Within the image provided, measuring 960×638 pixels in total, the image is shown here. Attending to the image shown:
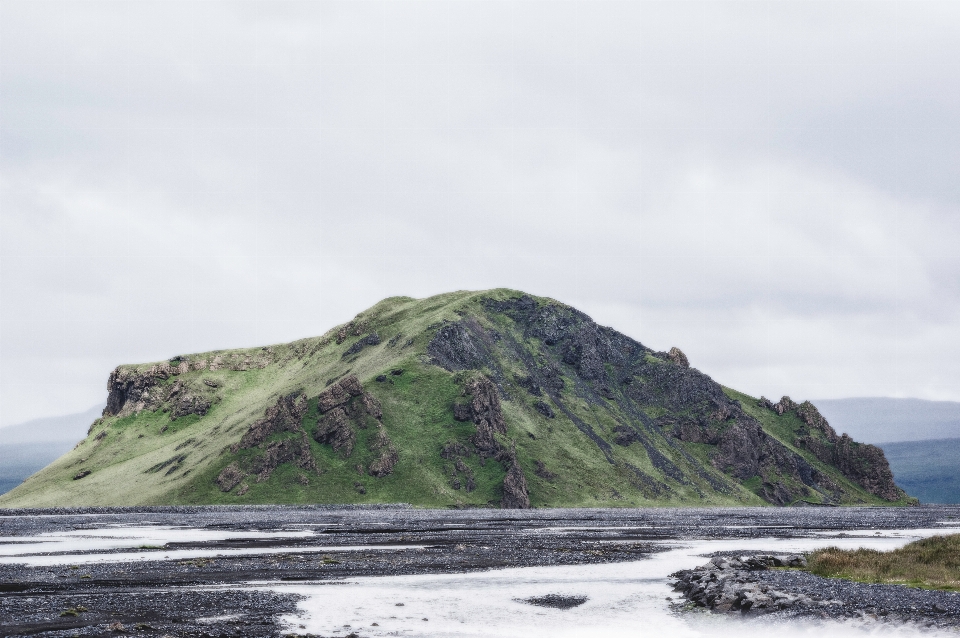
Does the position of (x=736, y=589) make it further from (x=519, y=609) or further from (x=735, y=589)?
(x=519, y=609)

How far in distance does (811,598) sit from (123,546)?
246ft

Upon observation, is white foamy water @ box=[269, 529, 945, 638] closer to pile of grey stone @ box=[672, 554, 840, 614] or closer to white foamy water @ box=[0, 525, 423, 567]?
pile of grey stone @ box=[672, 554, 840, 614]

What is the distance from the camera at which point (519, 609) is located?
5122cm

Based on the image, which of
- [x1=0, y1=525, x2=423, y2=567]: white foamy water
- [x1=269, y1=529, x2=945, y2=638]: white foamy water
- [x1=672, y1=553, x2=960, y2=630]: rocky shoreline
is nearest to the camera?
[x1=672, y1=553, x2=960, y2=630]: rocky shoreline

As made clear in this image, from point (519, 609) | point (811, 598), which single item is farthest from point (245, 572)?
point (811, 598)

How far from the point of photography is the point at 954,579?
53.6 metres

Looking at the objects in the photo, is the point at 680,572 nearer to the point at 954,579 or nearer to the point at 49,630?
the point at 954,579

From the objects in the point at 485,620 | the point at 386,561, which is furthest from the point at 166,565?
the point at 485,620

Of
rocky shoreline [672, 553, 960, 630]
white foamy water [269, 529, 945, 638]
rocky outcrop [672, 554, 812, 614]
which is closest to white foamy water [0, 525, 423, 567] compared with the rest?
white foamy water [269, 529, 945, 638]

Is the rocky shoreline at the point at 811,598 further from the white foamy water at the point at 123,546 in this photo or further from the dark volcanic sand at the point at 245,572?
the white foamy water at the point at 123,546

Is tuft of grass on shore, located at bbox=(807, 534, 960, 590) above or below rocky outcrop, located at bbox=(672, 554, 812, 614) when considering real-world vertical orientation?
below

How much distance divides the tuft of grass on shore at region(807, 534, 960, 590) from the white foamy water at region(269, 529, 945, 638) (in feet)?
37.8

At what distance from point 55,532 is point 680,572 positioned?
100793mm

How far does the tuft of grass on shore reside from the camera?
54.5 meters
